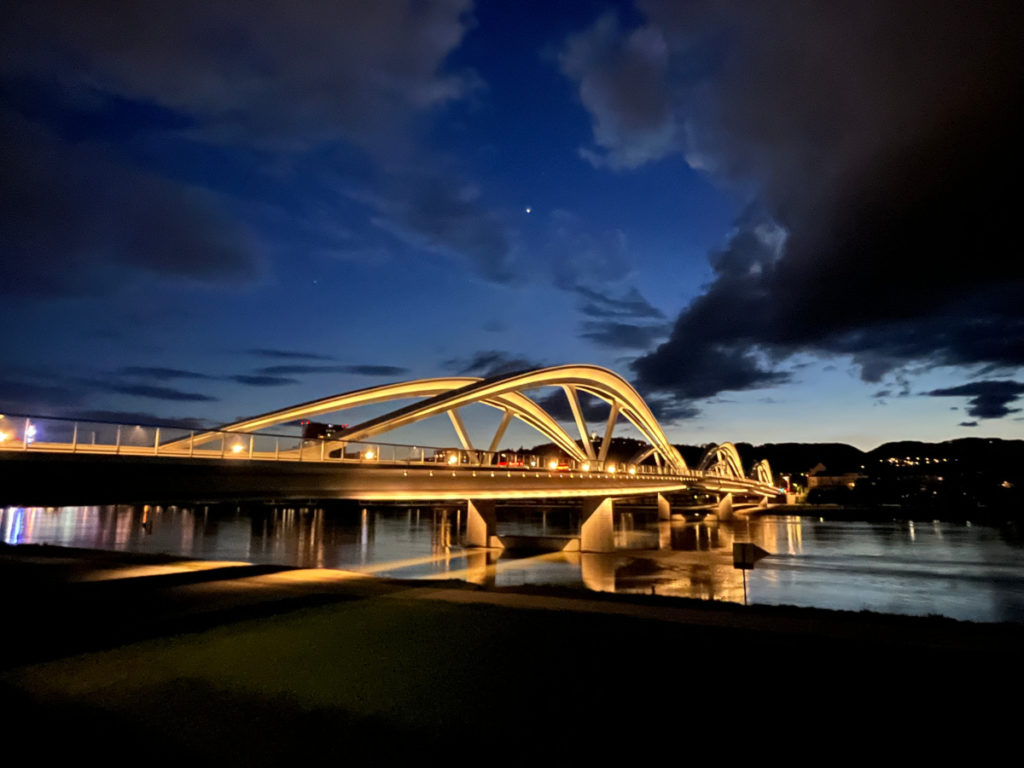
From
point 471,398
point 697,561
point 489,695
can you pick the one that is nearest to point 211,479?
point 489,695

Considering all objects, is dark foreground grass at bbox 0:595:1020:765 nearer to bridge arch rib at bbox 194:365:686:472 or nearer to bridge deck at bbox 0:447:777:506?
bridge deck at bbox 0:447:777:506

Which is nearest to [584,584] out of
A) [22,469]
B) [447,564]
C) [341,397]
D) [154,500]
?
[447,564]

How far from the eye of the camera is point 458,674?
8773 mm

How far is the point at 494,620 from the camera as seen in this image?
12.3 m

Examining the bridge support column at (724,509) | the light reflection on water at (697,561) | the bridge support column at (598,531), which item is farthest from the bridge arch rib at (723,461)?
the bridge support column at (598,531)

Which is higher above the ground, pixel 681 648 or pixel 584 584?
pixel 681 648

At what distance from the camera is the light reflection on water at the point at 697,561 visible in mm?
30359

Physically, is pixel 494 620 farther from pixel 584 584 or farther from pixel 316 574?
pixel 584 584

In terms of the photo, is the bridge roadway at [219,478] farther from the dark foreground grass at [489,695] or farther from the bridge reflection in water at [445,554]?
the dark foreground grass at [489,695]

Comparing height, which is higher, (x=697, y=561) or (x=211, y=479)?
(x=211, y=479)

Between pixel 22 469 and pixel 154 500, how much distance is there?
3.69 meters

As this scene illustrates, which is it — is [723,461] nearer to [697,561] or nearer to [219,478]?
[697,561]

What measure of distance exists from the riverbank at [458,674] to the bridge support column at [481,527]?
127 ft

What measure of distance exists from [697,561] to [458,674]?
134 feet
